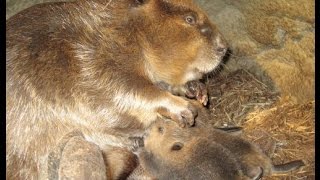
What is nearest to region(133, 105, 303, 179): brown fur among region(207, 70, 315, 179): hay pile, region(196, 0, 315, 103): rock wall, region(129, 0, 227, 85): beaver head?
region(207, 70, 315, 179): hay pile

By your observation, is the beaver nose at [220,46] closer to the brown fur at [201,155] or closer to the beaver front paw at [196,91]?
the beaver front paw at [196,91]

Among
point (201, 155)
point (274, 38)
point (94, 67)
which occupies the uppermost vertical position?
point (94, 67)

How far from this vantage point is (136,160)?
5.02 metres

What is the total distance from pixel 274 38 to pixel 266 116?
0.82 meters

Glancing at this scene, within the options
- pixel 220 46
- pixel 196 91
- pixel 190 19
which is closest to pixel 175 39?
pixel 190 19

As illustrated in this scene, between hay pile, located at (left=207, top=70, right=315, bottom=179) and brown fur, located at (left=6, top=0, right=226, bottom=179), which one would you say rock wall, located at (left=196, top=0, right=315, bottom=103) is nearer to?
hay pile, located at (left=207, top=70, right=315, bottom=179)

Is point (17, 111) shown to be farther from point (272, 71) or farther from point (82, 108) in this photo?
point (272, 71)

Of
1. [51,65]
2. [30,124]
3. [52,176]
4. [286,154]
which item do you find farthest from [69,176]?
[286,154]

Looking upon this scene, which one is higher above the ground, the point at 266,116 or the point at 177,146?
the point at 177,146

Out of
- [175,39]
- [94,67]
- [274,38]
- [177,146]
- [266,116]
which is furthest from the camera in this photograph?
[274,38]

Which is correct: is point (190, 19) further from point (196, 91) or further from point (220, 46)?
point (196, 91)

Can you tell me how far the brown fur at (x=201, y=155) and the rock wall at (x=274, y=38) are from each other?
3.54 feet

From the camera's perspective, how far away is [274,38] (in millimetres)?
5660

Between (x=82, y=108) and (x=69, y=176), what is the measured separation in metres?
0.56
